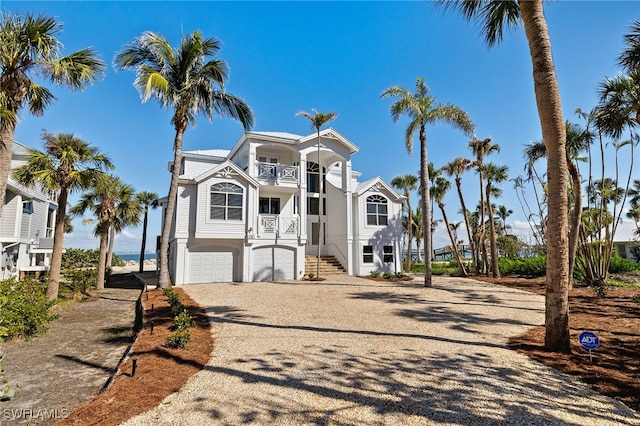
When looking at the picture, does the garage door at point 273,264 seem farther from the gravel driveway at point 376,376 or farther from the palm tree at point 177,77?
the gravel driveway at point 376,376

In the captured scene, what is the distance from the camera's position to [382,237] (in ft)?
72.3

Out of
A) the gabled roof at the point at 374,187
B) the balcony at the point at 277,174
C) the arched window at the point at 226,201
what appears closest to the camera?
the arched window at the point at 226,201

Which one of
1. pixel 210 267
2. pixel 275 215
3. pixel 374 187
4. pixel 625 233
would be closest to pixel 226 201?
pixel 275 215

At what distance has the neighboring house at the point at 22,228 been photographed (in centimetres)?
1836

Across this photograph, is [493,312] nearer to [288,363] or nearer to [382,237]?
[288,363]

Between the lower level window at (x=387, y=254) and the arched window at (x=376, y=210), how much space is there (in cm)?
176

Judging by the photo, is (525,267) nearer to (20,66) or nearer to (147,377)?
(147,377)

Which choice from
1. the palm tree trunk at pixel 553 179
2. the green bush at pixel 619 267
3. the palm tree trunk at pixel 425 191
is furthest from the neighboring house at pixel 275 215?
the green bush at pixel 619 267

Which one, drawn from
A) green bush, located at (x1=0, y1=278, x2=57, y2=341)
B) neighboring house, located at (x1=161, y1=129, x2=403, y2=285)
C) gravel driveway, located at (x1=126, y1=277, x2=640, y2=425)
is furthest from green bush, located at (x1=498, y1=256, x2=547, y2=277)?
green bush, located at (x1=0, y1=278, x2=57, y2=341)

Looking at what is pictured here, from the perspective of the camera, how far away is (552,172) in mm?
6102

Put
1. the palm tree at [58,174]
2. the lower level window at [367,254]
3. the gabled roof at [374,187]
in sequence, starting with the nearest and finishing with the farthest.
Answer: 1. the palm tree at [58,174]
2. the lower level window at [367,254]
3. the gabled roof at [374,187]

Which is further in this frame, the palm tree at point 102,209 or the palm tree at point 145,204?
the palm tree at point 145,204

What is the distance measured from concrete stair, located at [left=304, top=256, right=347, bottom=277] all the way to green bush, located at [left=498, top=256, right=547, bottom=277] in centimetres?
1189

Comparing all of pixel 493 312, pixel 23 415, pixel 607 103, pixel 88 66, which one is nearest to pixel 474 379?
pixel 493 312
